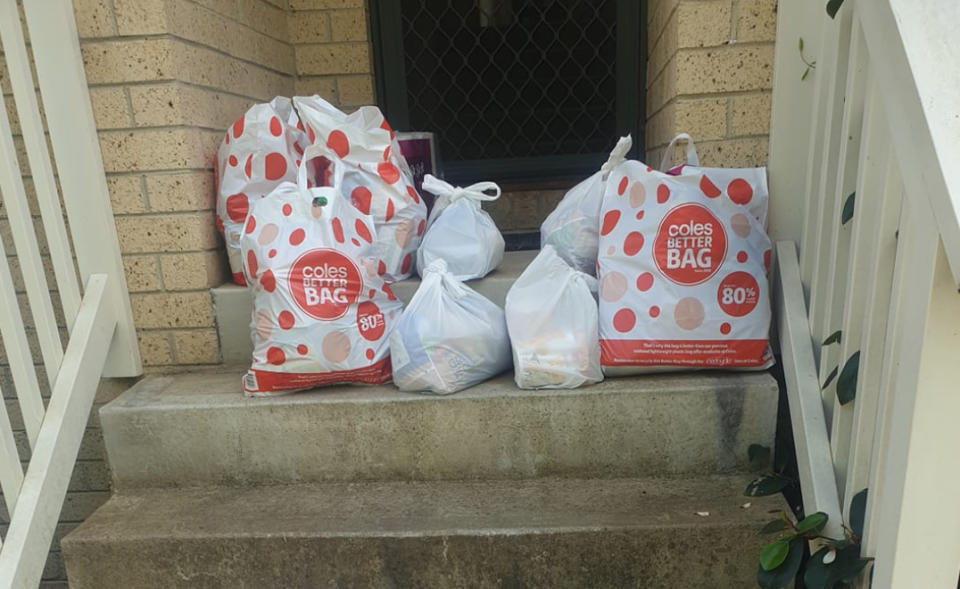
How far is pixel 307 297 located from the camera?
172 cm

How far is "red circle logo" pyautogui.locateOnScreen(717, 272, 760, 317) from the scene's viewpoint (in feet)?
5.45

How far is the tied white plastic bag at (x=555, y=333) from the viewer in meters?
1.66

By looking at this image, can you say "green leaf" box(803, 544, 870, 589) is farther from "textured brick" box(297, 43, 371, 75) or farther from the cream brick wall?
"textured brick" box(297, 43, 371, 75)

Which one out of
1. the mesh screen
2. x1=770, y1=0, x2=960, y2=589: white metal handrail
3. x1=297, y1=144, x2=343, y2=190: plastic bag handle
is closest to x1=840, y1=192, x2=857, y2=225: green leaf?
x1=770, y1=0, x2=960, y2=589: white metal handrail

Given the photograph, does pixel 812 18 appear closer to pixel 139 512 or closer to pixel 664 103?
pixel 664 103

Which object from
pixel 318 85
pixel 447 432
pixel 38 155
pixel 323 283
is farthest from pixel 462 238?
pixel 318 85

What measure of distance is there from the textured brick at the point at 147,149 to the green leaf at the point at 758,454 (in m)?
1.90

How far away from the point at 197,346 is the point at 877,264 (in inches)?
76.9

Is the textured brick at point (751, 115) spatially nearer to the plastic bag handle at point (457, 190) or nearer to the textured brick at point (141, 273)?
the plastic bag handle at point (457, 190)

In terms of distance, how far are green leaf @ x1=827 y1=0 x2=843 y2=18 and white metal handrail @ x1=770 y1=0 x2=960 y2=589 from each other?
13mm

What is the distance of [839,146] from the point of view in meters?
1.43

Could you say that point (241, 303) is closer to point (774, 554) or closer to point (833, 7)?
point (774, 554)

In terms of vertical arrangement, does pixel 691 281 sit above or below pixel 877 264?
below

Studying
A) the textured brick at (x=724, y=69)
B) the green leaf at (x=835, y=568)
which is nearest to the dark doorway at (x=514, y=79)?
the textured brick at (x=724, y=69)
